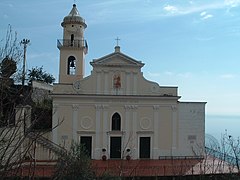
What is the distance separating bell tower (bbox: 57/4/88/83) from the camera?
29750 millimetres

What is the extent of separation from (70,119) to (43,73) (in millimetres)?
19760

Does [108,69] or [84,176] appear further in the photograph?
[108,69]

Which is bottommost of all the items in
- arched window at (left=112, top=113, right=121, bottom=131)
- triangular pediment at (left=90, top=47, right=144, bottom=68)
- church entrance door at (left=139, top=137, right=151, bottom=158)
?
church entrance door at (left=139, top=137, right=151, bottom=158)

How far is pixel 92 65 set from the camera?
27062 mm

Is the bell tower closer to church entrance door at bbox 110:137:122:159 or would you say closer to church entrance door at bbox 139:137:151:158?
church entrance door at bbox 110:137:122:159

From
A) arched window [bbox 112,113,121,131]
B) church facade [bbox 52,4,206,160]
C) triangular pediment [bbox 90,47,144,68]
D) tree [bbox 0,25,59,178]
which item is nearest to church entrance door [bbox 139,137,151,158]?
church facade [bbox 52,4,206,160]

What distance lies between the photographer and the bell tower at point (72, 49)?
2975cm

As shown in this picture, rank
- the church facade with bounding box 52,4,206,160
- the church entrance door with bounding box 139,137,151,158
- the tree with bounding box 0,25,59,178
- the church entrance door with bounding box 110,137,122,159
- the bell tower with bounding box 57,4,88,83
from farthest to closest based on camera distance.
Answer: the bell tower with bounding box 57,4,88,83 → the church entrance door with bounding box 139,137,151,158 → the church entrance door with bounding box 110,137,122,159 → the church facade with bounding box 52,4,206,160 → the tree with bounding box 0,25,59,178

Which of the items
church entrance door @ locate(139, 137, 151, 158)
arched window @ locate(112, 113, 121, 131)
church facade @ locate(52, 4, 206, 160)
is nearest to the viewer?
church facade @ locate(52, 4, 206, 160)

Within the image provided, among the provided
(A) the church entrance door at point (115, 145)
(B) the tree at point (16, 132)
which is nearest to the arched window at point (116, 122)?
(A) the church entrance door at point (115, 145)

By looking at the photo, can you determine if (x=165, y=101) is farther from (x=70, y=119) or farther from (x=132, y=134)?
(x=70, y=119)

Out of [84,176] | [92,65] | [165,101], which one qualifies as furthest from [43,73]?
[84,176]

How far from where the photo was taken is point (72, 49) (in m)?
30.0

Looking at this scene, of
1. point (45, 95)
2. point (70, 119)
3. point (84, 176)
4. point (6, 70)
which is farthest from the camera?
point (45, 95)
